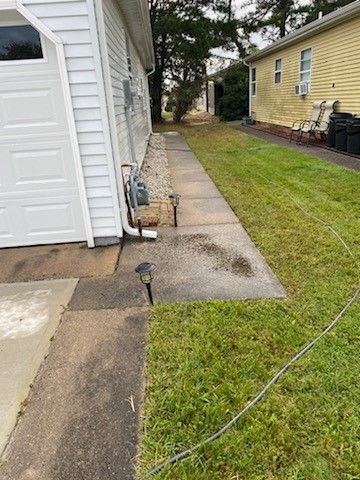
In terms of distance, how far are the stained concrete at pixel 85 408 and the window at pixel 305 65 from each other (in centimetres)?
1133

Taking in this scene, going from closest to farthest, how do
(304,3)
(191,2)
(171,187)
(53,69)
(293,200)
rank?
(53,69) → (293,200) → (171,187) → (191,2) → (304,3)

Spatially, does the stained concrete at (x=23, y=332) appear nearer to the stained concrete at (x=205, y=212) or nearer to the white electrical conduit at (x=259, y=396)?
the white electrical conduit at (x=259, y=396)

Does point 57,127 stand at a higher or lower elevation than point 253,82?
lower

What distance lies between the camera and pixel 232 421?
64.8 inches

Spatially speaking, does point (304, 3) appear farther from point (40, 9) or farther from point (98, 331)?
point (98, 331)

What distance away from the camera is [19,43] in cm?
315

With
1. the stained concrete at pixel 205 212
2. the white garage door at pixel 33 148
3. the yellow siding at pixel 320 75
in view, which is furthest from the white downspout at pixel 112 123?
the yellow siding at pixel 320 75

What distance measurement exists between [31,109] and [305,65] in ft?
35.1

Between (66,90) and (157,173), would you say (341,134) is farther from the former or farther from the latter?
(66,90)

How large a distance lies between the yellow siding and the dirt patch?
681 centimetres

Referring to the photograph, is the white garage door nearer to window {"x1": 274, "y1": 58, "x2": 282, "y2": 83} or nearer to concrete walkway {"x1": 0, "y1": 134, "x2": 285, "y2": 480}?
concrete walkway {"x1": 0, "y1": 134, "x2": 285, "y2": 480}

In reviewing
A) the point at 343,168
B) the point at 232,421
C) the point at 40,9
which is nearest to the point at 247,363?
the point at 232,421

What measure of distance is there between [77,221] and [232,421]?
2.68 m

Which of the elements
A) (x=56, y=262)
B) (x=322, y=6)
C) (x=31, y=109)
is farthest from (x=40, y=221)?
(x=322, y=6)
